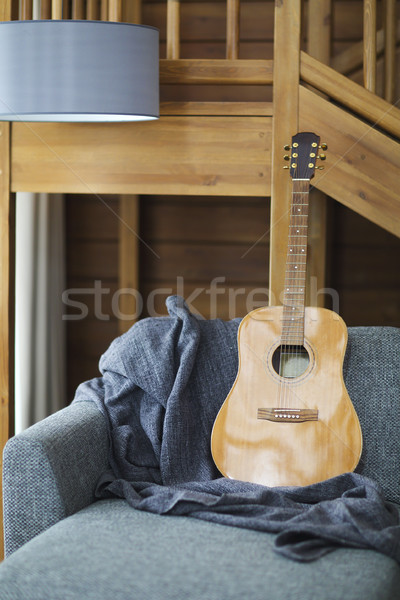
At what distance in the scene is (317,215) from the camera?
3.03 meters

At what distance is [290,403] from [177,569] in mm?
665

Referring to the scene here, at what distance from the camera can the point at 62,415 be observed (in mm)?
1775

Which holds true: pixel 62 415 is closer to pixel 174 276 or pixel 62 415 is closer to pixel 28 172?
pixel 28 172

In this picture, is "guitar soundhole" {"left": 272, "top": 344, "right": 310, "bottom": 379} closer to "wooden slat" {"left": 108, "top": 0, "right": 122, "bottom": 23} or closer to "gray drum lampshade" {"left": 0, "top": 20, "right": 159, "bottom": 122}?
"gray drum lampshade" {"left": 0, "top": 20, "right": 159, "bottom": 122}

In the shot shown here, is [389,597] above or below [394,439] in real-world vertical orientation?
below

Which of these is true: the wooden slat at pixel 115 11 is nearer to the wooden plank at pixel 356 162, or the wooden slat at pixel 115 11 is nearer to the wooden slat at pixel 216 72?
the wooden slat at pixel 216 72

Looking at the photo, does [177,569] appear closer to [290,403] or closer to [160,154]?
[290,403]

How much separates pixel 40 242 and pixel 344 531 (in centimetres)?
215

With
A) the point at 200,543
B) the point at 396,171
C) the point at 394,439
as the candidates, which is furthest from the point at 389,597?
the point at 396,171

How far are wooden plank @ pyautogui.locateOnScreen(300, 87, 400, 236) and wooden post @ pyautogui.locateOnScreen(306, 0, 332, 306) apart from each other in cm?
75

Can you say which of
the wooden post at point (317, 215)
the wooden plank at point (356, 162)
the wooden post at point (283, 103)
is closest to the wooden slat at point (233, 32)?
the wooden post at point (283, 103)

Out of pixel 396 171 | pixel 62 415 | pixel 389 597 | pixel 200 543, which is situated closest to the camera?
pixel 389 597

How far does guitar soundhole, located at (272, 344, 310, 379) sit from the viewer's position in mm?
1869

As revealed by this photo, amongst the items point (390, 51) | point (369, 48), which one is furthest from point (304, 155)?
point (390, 51)
